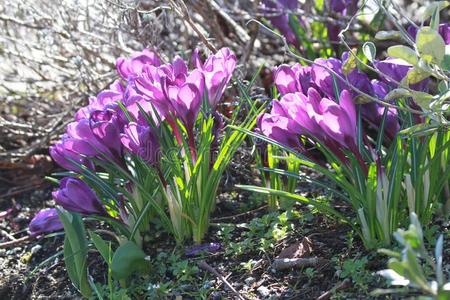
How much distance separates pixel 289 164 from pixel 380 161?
1.49ft

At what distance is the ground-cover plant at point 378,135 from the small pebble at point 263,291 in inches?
10.9

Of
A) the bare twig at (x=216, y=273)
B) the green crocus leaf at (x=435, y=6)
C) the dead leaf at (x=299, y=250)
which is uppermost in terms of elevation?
the green crocus leaf at (x=435, y=6)

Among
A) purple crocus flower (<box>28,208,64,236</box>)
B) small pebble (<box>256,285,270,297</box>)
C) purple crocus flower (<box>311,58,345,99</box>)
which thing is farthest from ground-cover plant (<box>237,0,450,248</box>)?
purple crocus flower (<box>28,208,64,236</box>)

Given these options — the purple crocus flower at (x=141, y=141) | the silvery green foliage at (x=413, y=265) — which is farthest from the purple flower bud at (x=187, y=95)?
the silvery green foliage at (x=413, y=265)

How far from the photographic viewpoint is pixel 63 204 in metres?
2.31

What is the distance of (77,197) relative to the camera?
2.30m

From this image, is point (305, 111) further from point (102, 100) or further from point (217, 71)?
point (102, 100)

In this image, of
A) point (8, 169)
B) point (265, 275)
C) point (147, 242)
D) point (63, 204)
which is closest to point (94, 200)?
point (63, 204)

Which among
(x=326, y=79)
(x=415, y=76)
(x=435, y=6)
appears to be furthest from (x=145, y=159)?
(x=435, y=6)

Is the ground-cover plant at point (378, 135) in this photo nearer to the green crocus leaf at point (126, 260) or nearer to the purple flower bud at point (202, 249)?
the purple flower bud at point (202, 249)

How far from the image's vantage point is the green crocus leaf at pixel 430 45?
1.74m

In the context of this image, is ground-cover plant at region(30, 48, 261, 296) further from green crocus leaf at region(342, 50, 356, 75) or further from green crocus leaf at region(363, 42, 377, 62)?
green crocus leaf at region(363, 42, 377, 62)

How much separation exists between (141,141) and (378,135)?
0.69m

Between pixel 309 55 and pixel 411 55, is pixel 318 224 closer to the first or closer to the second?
pixel 411 55
